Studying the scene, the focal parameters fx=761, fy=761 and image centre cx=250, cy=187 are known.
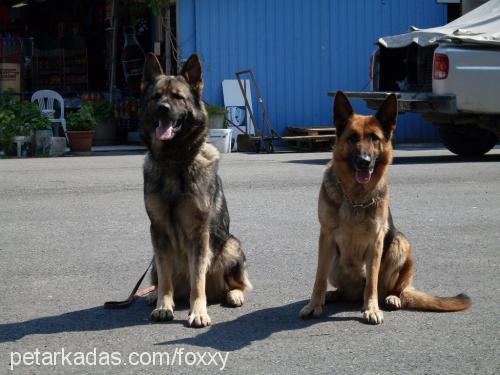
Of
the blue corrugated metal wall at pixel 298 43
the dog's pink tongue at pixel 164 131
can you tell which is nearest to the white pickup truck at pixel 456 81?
the blue corrugated metal wall at pixel 298 43

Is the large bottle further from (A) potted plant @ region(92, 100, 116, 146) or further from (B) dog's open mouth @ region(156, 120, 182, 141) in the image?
(B) dog's open mouth @ region(156, 120, 182, 141)

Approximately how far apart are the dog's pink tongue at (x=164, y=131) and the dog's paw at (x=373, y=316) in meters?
1.61

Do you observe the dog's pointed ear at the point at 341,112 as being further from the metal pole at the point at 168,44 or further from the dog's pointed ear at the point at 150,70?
the metal pole at the point at 168,44

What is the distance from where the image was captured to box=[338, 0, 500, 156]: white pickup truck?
1224 centimetres

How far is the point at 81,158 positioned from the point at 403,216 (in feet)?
27.4

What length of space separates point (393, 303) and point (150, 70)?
2.13 meters

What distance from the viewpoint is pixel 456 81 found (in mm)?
12250

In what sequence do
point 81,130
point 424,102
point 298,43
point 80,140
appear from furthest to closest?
point 298,43, point 81,130, point 80,140, point 424,102

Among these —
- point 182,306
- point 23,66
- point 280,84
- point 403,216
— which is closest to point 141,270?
point 182,306

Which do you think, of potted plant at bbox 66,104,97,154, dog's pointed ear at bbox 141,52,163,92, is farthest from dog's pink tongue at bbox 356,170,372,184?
potted plant at bbox 66,104,97,154

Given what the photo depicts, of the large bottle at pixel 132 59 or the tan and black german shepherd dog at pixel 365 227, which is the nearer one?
the tan and black german shepherd dog at pixel 365 227

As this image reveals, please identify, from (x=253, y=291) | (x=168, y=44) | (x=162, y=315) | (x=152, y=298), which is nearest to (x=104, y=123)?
(x=168, y=44)

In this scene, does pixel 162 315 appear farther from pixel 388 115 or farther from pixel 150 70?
pixel 388 115

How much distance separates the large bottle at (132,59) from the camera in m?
18.5
